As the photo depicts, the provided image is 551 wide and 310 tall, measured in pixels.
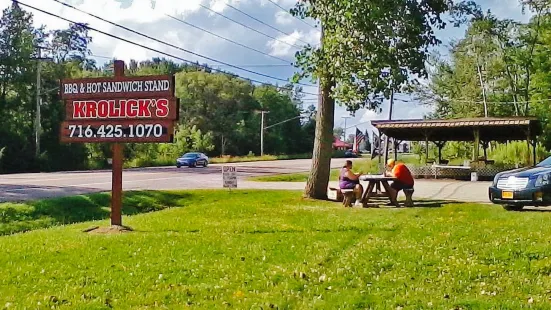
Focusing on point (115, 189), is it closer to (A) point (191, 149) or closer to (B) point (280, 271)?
(B) point (280, 271)

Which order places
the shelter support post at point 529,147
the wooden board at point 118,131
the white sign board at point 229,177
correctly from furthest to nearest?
the shelter support post at point 529,147 < the white sign board at point 229,177 < the wooden board at point 118,131

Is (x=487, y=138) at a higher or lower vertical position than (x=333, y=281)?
higher

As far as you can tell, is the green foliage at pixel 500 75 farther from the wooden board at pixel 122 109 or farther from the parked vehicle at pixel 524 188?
the wooden board at pixel 122 109

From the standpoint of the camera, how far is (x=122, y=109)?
39.5ft

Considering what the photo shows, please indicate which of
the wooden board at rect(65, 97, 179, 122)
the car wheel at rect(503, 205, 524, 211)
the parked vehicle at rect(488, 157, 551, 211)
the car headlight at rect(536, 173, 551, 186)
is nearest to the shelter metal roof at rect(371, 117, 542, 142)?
the car wheel at rect(503, 205, 524, 211)

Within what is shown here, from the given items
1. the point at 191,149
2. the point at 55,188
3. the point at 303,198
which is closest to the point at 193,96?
the point at 191,149

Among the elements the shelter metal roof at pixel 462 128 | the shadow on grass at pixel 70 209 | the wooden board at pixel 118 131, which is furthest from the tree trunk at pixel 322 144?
the shelter metal roof at pixel 462 128

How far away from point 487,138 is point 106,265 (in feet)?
111

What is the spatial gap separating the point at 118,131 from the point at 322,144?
7.59 m

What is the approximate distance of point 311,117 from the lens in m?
106

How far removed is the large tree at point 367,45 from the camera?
50.6 ft

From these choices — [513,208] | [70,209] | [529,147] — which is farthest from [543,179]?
[529,147]

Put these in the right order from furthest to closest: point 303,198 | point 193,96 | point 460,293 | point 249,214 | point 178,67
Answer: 1. point 178,67
2. point 193,96
3. point 303,198
4. point 249,214
5. point 460,293

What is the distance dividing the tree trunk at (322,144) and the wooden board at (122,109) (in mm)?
7058
